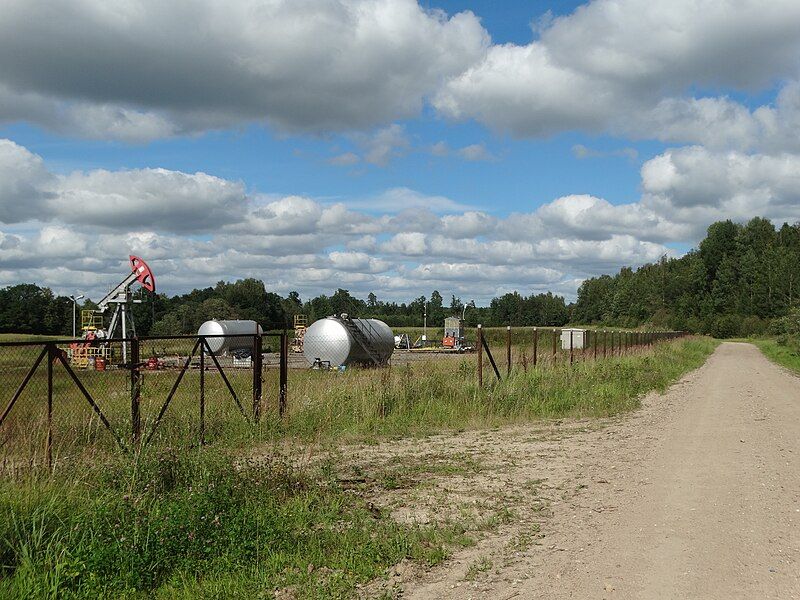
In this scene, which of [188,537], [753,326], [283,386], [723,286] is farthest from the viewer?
[723,286]

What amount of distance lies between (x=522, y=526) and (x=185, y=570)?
3.36 m

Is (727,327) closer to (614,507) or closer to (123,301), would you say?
(123,301)

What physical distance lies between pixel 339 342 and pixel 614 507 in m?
27.7

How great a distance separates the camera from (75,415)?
1012 centimetres

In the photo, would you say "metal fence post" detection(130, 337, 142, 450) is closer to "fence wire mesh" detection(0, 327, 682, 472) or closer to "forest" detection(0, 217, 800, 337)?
"fence wire mesh" detection(0, 327, 682, 472)

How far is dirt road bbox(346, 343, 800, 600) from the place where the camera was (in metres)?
5.71

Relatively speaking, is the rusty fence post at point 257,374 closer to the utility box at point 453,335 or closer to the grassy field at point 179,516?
the grassy field at point 179,516

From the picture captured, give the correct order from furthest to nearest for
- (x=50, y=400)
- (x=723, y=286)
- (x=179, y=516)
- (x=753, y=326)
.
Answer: (x=723, y=286)
(x=753, y=326)
(x=50, y=400)
(x=179, y=516)

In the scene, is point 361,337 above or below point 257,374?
above

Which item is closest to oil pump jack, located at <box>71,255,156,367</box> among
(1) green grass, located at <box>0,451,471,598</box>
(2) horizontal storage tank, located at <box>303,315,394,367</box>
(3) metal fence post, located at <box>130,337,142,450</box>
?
(2) horizontal storage tank, located at <box>303,315,394,367</box>

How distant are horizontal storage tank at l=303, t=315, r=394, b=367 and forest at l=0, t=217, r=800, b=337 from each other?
102 ft

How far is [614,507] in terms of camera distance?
26.3 feet

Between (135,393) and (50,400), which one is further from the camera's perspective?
(135,393)

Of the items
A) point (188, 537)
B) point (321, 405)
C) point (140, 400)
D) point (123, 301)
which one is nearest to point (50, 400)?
point (140, 400)
